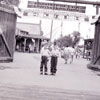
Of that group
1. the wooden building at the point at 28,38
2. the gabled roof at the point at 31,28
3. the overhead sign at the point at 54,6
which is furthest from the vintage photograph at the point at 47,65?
the gabled roof at the point at 31,28

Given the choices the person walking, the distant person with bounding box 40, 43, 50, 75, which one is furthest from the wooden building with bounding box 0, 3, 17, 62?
the distant person with bounding box 40, 43, 50, 75

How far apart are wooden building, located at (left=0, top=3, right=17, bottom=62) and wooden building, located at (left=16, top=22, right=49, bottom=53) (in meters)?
25.8

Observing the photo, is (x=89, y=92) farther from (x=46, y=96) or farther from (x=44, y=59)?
→ (x=44, y=59)

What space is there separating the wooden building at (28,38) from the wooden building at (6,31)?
25.8m

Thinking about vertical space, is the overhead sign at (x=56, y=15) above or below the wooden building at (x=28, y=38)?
above

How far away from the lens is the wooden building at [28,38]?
56719mm

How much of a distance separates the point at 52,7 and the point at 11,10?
5.43 metres

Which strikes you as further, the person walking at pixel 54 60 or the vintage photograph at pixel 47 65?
the person walking at pixel 54 60

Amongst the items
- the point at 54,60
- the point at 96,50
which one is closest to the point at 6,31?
the point at 96,50

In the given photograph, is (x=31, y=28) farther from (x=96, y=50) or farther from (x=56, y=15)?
(x=96, y=50)

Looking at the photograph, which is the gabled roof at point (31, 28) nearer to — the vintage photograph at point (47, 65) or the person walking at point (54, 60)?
the vintage photograph at point (47, 65)

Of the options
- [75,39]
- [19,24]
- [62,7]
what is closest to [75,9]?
[62,7]

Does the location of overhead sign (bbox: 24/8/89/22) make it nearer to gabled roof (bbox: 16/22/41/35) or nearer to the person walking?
the person walking

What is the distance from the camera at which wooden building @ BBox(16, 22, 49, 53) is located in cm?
5672
